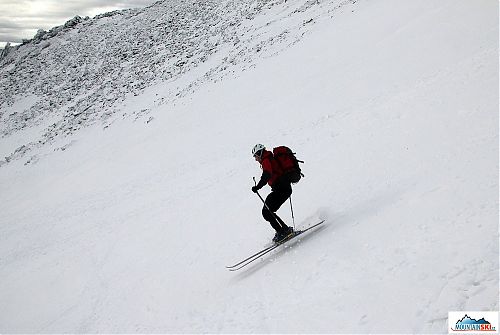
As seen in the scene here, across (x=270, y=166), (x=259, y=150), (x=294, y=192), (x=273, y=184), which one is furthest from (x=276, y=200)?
(x=294, y=192)

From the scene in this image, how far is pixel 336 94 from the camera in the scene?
52.4ft

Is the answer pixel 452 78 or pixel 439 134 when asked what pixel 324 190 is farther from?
pixel 452 78

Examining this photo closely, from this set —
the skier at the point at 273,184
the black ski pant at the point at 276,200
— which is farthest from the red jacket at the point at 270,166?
the black ski pant at the point at 276,200

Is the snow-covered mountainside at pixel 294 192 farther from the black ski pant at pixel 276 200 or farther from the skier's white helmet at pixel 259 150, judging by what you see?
the skier's white helmet at pixel 259 150

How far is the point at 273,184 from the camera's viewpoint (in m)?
7.39

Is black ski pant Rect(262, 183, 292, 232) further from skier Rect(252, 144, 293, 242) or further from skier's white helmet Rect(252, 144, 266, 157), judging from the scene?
skier's white helmet Rect(252, 144, 266, 157)

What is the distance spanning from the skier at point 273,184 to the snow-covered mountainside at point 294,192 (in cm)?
42

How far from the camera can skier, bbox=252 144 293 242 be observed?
7.16 metres

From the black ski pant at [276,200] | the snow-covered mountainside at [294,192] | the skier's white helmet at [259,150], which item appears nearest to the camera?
the snow-covered mountainside at [294,192]

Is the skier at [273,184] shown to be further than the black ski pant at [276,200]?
No

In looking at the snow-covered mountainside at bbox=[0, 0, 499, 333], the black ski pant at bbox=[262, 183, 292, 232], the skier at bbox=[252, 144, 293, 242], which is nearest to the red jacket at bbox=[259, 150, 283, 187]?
the skier at bbox=[252, 144, 293, 242]

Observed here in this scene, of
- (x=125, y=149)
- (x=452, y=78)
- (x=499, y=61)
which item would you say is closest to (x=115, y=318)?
(x=452, y=78)

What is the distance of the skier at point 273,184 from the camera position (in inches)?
282

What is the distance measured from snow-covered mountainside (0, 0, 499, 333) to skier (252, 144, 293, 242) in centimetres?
42
